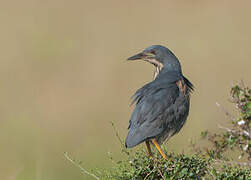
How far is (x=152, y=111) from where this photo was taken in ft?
21.8

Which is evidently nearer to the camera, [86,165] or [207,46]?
A: [86,165]

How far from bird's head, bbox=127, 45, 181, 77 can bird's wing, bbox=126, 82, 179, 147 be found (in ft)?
2.25

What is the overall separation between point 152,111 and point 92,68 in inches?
207

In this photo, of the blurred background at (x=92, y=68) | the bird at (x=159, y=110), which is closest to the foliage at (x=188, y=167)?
the bird at (x=159, y=110)

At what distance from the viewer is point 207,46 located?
12.7m

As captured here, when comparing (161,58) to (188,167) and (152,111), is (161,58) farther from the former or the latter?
(188,167)

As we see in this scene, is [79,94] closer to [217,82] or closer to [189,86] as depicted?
[217,82]

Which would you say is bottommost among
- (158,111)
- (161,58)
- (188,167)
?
(188,167)

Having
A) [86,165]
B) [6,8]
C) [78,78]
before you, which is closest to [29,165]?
[86,165]

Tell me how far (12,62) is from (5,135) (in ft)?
8.65

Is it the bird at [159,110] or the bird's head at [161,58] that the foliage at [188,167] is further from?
the bird's head at [161,58]

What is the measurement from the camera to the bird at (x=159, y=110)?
655 centimetres

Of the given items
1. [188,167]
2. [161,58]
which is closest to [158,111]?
[161,58]

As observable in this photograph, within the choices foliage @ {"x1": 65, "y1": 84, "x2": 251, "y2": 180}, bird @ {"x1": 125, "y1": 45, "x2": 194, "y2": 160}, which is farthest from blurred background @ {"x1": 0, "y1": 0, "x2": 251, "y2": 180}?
foliage @ {"x1": 65, "y1": 84, "x2": 251, "y2": 180}
